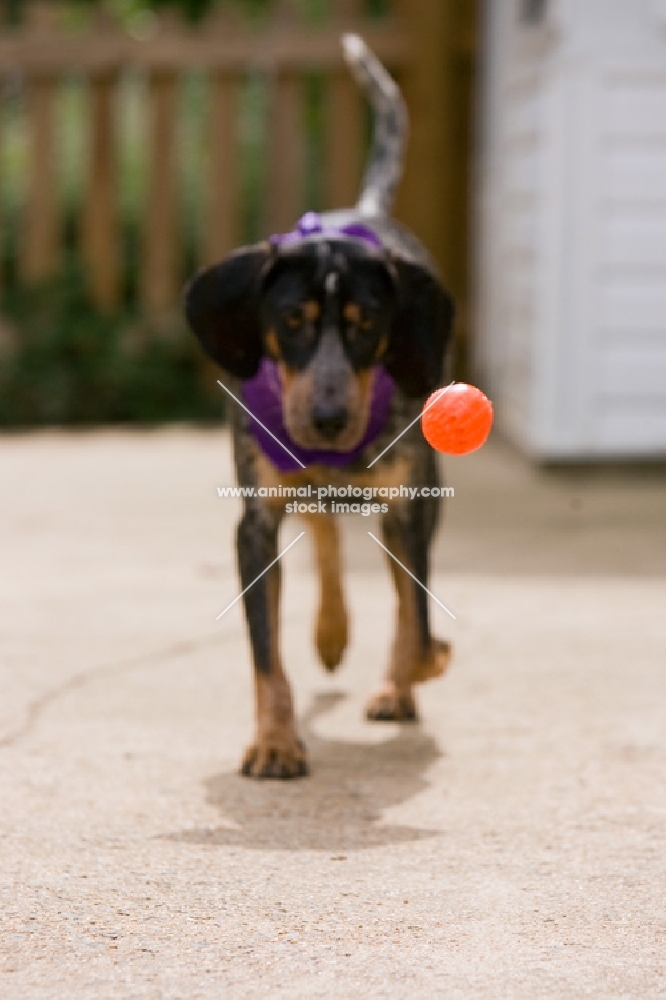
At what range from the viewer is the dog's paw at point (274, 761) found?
333 centimetres

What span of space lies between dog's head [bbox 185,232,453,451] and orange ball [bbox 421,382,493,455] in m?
0.15

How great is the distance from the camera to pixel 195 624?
184 inches

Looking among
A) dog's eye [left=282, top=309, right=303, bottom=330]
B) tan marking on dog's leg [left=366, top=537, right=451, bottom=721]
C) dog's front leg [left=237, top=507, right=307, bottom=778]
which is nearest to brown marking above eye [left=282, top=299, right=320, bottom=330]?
dog's eye [left=282, top=309, right=303, bottom=330]

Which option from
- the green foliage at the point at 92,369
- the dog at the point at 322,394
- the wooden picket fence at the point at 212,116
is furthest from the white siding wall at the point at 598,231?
the dog at the point at 322,394

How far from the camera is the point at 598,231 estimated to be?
7.09 meters

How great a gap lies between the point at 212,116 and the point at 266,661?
632 cm

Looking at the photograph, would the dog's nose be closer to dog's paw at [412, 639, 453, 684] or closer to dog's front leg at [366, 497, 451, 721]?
dog's front leg at [366, 497, 451, 721]

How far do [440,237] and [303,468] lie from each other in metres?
5.97

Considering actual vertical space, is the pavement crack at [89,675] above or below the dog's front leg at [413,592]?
below

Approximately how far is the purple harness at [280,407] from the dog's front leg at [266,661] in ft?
0.52

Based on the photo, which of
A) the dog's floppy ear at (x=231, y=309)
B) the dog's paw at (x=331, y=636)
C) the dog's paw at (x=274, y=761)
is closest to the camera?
the dog's paw at (x=274, y=761)

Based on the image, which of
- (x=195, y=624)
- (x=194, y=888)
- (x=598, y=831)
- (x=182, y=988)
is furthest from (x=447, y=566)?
(x=182, y=988)

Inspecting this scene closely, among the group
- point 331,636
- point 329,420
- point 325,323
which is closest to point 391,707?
point 331,636

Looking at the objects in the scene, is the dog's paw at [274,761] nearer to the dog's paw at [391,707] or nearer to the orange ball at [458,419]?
the dog's paw at [391,707]
